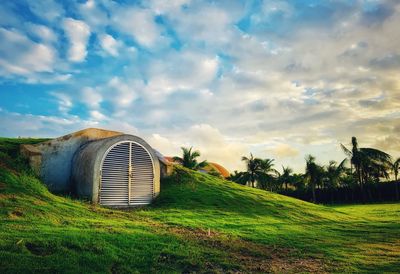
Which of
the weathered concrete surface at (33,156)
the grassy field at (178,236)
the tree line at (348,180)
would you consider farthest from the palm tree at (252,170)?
the weathered concrete surface at (33,156)

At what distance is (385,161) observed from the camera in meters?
56.1

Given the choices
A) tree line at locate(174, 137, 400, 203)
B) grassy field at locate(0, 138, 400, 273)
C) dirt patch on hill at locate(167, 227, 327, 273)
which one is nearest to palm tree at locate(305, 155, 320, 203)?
tree line at locate(174, 137, 400, 203)

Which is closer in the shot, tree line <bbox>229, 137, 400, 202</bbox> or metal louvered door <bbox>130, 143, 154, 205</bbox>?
metal louvered door <bbox>130, 143, 154, 205</bbox>

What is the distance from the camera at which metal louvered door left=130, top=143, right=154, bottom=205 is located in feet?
68.3

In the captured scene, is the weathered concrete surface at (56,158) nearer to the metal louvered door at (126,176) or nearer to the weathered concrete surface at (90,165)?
the weathered concrete surface at (90,165)

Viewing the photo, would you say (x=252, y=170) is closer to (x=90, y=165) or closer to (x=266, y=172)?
(x=266, y=172)

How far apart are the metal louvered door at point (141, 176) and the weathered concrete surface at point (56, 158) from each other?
150 inches

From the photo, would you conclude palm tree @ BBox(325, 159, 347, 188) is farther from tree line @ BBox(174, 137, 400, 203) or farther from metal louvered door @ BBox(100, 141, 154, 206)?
metal louvered door @ BBox(100, 141, 154, 206)

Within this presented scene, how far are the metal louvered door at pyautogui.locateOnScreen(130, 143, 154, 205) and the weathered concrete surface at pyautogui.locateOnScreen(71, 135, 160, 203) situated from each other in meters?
0.55

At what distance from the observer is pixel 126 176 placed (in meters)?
20.6

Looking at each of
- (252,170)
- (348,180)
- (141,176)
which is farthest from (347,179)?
A: (141,176)

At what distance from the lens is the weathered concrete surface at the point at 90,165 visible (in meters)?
19.1

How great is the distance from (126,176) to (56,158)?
175 inches

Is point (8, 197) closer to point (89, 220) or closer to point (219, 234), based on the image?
point (89, 220)
